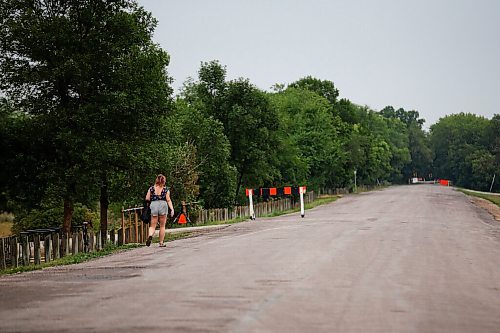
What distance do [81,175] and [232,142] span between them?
117 feet

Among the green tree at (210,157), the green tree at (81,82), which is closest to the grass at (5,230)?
the green tree at (210,157)

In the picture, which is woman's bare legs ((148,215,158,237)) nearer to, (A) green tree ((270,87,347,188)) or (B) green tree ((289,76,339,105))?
(A) green tree ((270,87,347,188))

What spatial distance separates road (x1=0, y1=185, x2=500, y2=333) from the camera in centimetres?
804

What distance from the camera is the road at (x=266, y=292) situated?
26.4 feet

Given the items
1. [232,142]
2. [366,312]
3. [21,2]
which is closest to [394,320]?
[366,312]

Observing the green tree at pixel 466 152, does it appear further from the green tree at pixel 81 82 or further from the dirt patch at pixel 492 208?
the green tree at pixel 81 82

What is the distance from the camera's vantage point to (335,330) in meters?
7.64

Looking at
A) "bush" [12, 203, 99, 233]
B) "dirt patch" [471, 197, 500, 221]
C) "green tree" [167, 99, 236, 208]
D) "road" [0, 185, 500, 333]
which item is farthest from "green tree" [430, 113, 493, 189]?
"road" [0, 185, 500, 333]

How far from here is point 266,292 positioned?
32.9 feet

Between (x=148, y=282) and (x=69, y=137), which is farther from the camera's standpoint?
(x=69, y=137)

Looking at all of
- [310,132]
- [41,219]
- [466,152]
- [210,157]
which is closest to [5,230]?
[41,219]

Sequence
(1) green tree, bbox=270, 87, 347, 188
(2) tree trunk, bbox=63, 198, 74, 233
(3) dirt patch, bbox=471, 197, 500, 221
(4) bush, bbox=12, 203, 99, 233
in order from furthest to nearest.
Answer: (1) green tree, bbox=270, 87, 347, 188, (3) dirt patch, bbox=471, 197, 500, 221, (4) bush, bbox=12, 203, 99, 233, (2) tree trunk, bbox=63, 198, 74, 233

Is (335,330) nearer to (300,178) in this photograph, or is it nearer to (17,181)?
(17,181)

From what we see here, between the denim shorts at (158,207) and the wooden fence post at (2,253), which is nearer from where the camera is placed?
the wooden fence post at (2,253)
